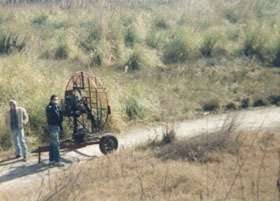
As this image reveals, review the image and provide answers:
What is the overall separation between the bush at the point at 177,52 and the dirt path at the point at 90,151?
5.56 meters

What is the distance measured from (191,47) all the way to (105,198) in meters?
12.1

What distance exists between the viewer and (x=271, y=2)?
2431cm

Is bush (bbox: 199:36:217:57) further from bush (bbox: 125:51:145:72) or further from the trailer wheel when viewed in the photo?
the trailer wheel

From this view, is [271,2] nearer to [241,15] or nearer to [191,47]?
[241,15]

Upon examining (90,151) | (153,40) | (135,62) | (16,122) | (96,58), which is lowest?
(90,151)

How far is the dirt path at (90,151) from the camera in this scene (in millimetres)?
7911

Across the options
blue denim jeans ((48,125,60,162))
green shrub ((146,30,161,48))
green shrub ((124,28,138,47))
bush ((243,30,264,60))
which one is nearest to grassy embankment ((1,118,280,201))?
blue denim jeans ((48,125,60,162))

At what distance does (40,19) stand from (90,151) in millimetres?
16130

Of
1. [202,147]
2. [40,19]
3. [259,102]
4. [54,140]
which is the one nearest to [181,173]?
[202,147]

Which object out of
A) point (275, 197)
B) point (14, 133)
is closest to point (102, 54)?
point (14, 133)

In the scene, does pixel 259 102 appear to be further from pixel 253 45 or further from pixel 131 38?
pixel 131 38

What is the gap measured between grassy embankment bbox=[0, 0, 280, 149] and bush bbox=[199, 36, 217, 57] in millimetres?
46

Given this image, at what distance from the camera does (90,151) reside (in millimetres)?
9391

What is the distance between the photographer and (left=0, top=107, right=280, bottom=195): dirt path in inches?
311
